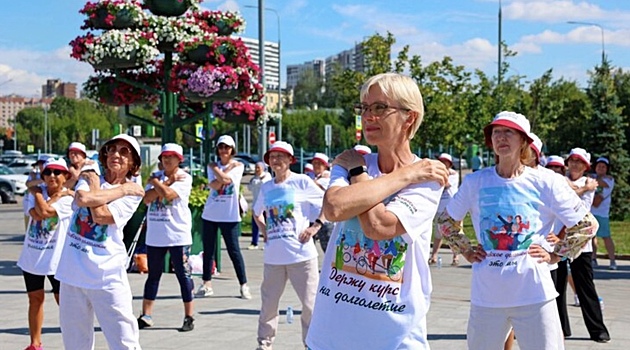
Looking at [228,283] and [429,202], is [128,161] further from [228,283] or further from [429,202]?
[228,283]

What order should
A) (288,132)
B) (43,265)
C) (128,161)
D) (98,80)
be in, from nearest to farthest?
(128,161), (43,265), (98,80), (288,132)

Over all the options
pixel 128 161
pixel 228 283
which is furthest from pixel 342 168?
pixel 228 283

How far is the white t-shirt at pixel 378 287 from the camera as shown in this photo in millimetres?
3668

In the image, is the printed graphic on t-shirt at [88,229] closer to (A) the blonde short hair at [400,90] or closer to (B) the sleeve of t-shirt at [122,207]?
(B) the sleeve of t-shirt at [122,207]

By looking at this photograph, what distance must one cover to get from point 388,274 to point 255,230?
14550mm

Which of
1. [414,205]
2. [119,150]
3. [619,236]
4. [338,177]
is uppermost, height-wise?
[119,150]

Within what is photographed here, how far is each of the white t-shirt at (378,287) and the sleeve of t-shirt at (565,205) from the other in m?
2.22

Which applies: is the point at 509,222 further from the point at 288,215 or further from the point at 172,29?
the point at 172,29

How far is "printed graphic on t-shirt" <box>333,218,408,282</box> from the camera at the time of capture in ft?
12.1

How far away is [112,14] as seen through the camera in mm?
14266

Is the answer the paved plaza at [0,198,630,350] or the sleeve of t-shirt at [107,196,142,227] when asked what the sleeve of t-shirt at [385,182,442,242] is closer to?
the sleeve of t-shirt at [107,196,142,227]

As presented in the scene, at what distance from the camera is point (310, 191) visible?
8.98 meters

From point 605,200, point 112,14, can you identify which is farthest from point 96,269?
point 605,200

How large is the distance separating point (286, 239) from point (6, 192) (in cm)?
3136
